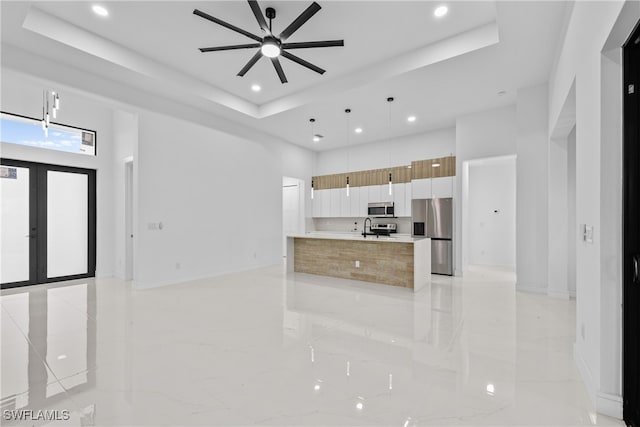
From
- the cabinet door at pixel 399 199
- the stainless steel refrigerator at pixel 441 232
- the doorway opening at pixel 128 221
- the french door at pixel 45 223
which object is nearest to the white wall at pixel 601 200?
the stainless steel refrigerator at pixel 441 232

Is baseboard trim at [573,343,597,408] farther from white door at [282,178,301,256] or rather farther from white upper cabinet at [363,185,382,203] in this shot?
white door at [282,178,301,256]

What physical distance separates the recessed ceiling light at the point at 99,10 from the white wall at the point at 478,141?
5866 mm

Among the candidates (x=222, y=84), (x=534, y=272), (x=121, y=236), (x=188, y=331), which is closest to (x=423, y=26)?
(x=222, y=84)

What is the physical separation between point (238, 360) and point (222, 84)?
14.6 feet

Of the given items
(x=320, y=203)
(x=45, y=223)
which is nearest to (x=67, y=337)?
(x=45, y=223)

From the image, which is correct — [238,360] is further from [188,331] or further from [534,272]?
[534,272]

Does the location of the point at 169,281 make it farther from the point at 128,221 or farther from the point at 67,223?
the point at 67,223

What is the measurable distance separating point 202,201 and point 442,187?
5014 mm

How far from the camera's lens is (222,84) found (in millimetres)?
5059

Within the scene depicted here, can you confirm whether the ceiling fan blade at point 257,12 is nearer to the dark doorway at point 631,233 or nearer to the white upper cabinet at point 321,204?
the dark doorway at point 631,233

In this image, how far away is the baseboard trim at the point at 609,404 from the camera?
173 cm

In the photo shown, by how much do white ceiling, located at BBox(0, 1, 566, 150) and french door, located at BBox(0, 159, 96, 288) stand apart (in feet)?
8.87

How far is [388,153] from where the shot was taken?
7660 mm

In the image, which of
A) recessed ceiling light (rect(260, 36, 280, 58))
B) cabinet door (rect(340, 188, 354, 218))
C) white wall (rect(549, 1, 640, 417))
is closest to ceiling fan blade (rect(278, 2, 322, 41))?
recessed ceiling light (rect(260, 36, 280, 58))
